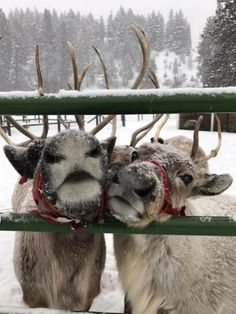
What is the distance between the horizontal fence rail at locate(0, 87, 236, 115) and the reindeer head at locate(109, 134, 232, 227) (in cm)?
30

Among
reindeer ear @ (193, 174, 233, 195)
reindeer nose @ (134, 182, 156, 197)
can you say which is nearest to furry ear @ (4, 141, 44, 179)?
reindeer nose @ (134, 182, 156, 197)

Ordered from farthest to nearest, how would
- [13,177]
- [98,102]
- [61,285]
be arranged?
[13,177]
[61,285]
[98,102]

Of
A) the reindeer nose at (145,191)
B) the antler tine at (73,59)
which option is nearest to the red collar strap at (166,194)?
the reindeer nose at (145,191)

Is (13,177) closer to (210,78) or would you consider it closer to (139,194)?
(139,194)

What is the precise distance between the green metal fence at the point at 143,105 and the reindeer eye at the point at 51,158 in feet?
0.58

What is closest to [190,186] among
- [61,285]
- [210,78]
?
[61,285]

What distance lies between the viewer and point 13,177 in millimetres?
10766

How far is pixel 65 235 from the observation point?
9.43 feet

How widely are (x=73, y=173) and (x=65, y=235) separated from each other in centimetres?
113

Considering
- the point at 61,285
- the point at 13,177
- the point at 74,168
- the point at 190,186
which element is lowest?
the point at 13,177

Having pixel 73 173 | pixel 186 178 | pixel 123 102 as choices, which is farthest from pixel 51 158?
pixel 186 178

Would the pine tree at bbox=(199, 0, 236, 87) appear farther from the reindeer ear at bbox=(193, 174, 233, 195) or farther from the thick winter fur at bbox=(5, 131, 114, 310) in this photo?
the reindeer ear at bbox=(193, 174, 233, 195)

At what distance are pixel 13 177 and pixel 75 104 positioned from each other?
9.25 meters

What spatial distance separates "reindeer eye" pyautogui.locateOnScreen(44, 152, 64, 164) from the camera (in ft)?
6.03
